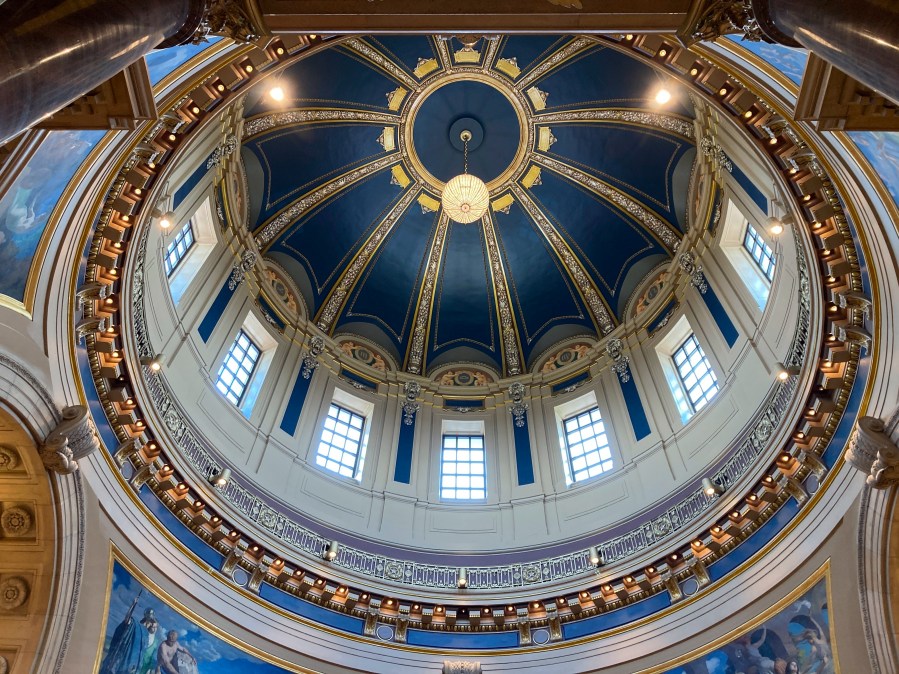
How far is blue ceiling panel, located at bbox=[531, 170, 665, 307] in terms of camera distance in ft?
71.2

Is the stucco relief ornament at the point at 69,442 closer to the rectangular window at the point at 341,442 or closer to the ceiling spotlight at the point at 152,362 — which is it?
the ceiling spotlight at the point at 152,362

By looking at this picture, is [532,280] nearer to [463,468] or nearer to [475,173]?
[475,173]

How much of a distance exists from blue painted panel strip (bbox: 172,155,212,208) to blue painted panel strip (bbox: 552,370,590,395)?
1134cm

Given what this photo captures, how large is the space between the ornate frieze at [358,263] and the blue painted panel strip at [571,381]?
23.5 ft

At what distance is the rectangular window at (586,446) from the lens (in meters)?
17.7

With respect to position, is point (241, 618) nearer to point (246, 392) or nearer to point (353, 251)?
point (246, 392)

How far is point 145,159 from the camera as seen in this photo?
1098cm

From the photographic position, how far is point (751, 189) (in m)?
15.3

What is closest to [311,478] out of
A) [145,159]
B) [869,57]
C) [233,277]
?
[233,277]

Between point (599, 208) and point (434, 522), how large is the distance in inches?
457

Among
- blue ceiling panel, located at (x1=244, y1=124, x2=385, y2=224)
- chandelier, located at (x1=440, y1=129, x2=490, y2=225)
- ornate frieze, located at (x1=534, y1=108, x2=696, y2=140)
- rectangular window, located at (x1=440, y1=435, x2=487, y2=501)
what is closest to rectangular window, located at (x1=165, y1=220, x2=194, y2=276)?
blue ceiling panel, located at (x1=244, y1=124, x2=385, y2=224)

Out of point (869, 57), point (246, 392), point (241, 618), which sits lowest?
point (869, 57)

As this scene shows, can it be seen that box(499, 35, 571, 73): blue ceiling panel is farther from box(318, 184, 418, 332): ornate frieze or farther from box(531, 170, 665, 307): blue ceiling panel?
box(318, 184, 418, 332): ornate frieze

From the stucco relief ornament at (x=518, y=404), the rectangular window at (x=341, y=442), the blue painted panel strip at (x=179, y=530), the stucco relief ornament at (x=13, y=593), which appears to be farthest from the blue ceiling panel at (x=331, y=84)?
the stucco relief ornament at (x=13, y=593)
